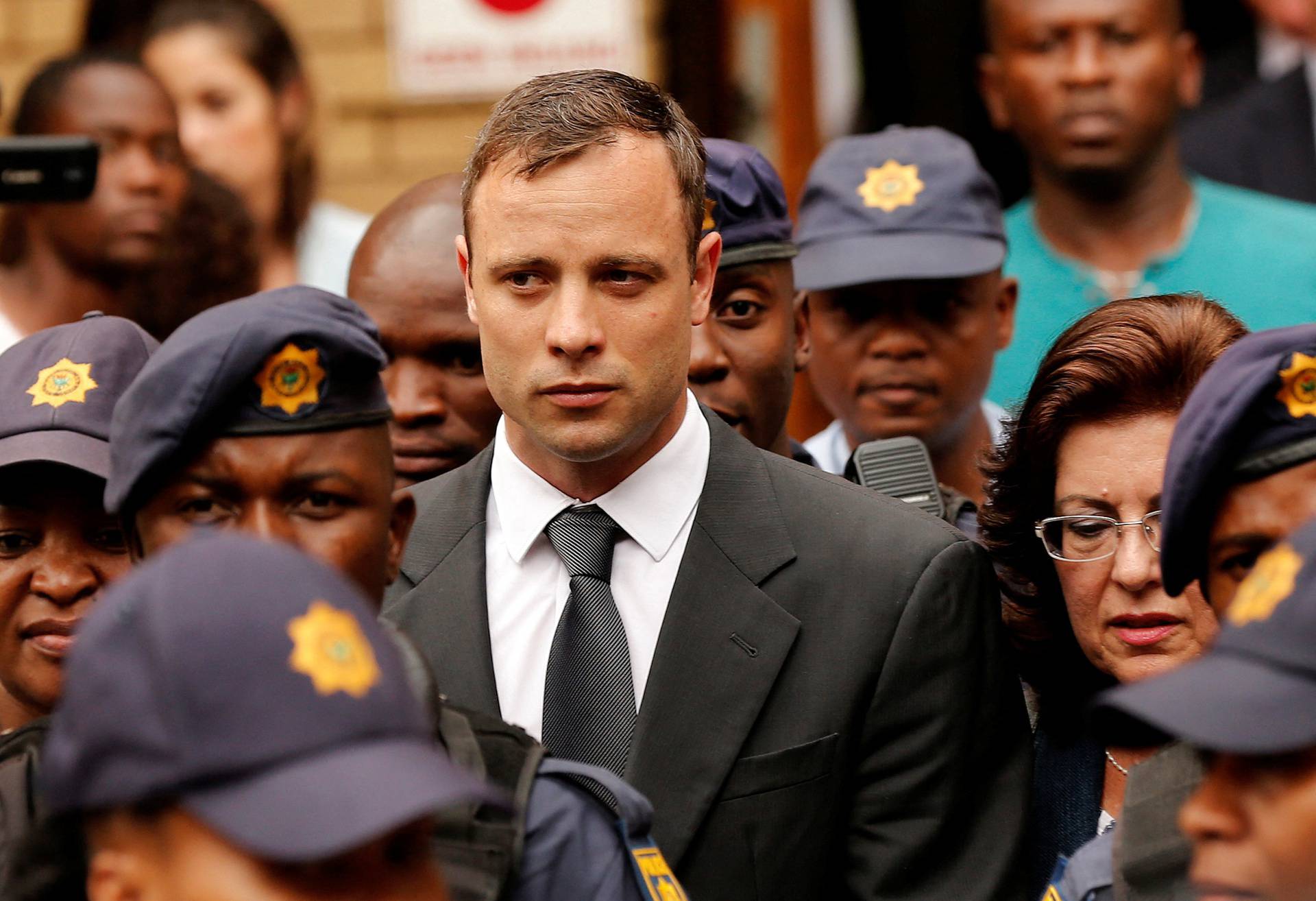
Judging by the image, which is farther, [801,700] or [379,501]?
[801,700]

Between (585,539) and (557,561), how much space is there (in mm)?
74

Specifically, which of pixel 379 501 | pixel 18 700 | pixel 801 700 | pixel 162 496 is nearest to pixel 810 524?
pixel 801 700

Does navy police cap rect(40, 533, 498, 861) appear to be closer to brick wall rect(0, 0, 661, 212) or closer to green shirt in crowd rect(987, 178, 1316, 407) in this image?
green shirt in crowd rect(987, 178, 1316, 407)

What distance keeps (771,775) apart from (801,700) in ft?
0.46

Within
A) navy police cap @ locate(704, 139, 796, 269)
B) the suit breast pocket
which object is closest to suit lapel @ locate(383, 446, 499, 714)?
the suit breast pocket

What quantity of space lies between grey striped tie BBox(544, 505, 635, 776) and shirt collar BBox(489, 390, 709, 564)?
0.35ft

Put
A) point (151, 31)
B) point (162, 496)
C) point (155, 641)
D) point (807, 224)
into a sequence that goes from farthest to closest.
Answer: point (151, 31) → point (807, 224) → point (162, 496) → point (155, 641)

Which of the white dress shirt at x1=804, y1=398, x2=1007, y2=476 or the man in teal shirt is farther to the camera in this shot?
the man in teal shirt

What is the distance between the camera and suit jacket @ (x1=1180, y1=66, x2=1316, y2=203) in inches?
244

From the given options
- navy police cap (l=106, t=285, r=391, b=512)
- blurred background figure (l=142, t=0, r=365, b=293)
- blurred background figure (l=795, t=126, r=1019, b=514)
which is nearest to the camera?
navy police cap (l=106, t=285, r=391, b=512)

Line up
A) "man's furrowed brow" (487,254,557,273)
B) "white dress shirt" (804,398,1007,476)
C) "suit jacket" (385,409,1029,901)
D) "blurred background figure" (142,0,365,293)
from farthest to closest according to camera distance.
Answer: "blurred background figure" (142,0,365,293) < "white dress shirt" (804,398,1007,476) < "man's furrowed brow" (487,254,557,273) < "suit jacket" (385,409,1029,901)

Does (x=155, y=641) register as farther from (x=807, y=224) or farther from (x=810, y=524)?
(x=807, y=224)

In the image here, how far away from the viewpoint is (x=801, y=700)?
3.19m

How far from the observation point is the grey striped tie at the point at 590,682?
3156 mm
